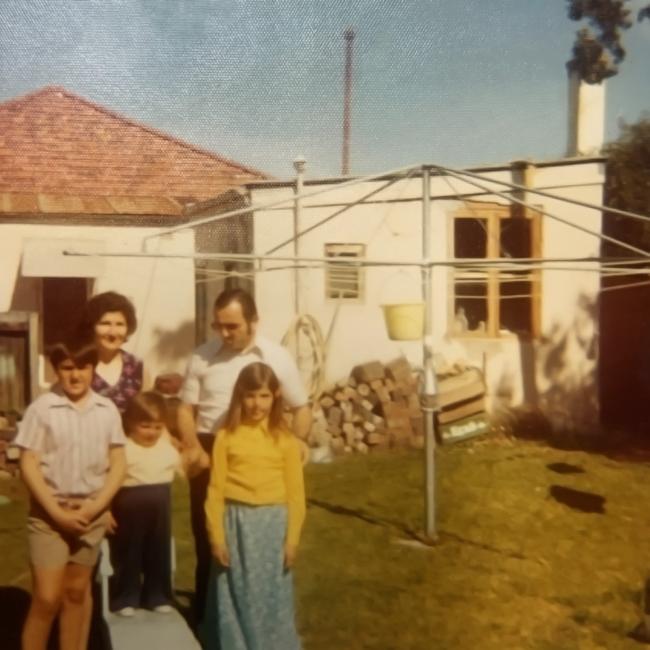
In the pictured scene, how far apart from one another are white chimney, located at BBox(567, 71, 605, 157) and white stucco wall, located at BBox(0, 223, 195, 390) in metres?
2.80

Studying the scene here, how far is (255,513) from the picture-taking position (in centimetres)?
213

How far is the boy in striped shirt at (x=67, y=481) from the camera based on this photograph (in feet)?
6.46

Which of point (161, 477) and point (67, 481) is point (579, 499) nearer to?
point (161, 477)

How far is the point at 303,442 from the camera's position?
2283mm

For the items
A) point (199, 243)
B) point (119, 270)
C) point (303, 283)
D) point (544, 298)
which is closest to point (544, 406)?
point (544, 298)

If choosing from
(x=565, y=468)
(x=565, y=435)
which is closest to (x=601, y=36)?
(x=565, y=468)

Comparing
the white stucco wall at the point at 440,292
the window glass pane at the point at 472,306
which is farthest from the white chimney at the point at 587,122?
the window glass pane at the point at 472,306

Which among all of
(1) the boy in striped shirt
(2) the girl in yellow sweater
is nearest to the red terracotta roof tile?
(1) the boy in striped shirt

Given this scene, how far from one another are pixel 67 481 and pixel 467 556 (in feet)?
5.98

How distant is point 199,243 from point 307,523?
113 inches

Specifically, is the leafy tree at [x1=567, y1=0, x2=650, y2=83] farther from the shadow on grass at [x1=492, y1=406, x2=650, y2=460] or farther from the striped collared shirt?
the shadow on grass at [x1=492, y1=406, x2=650, y2=460]

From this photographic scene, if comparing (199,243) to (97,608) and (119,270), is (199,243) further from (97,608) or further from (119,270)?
(97,608)

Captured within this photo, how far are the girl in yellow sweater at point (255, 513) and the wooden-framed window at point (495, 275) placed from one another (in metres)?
3.70

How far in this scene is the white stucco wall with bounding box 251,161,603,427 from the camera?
5.41 meters
